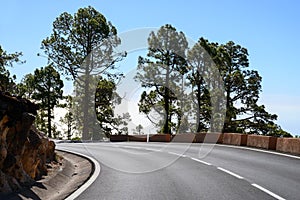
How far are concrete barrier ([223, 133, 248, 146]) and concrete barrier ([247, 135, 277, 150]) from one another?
0.71m

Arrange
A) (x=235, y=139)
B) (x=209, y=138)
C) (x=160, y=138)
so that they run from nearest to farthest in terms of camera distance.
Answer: (x=235, y=139), (x=209, y=138), (x=160, y=138)

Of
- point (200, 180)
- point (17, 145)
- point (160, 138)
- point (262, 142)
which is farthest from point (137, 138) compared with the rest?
point (17, 145)

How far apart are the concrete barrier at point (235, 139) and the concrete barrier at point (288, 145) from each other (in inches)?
165

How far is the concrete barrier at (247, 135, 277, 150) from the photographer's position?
2062 centimetres

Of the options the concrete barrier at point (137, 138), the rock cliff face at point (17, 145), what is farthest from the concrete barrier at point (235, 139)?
the concrete barrier at point (137, 138)

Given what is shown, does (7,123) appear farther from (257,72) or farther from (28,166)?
(257,72)

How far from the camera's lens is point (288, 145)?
18.8m

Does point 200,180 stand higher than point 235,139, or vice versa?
point 235,139

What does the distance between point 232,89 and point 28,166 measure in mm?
43121

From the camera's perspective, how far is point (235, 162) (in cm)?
1552

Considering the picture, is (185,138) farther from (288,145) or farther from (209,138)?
(288,145)

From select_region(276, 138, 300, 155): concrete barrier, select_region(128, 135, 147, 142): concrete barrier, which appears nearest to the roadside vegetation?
select_region(128, 135, 147, 142): concrete barrier

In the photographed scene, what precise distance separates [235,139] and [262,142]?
385 centimetres

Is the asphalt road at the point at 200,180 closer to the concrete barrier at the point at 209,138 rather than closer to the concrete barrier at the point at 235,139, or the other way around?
the concrete barrier at the point at 235,139
